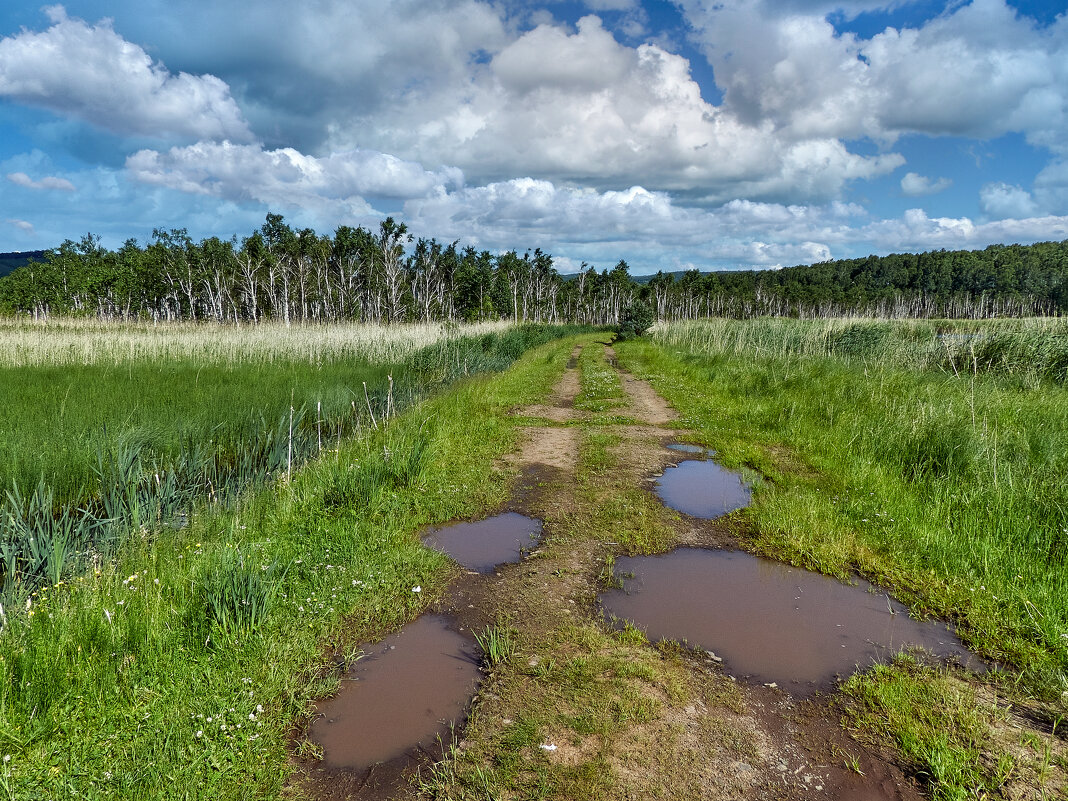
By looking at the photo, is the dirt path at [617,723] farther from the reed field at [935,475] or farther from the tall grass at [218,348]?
the tall grass at [218,348]

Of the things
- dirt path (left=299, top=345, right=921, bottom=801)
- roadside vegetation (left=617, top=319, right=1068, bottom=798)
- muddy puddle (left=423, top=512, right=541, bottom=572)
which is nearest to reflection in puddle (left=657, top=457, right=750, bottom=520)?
roadside vegetation (left=617, top=319, right=1068, bottom=798)

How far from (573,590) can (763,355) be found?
15.0m

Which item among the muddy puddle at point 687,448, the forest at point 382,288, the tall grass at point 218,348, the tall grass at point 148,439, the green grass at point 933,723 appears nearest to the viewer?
the green grass at point 933,723

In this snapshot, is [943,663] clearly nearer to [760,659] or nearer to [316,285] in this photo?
[760,659]

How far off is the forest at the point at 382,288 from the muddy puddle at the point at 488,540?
31.2 m

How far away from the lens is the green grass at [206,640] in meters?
2.26

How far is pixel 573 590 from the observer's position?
391 cm

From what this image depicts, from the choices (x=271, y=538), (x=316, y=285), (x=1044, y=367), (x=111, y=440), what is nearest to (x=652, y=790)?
(x=271, y=538)

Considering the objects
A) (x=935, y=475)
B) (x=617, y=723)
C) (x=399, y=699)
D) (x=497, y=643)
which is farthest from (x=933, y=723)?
(x=935, y=475)

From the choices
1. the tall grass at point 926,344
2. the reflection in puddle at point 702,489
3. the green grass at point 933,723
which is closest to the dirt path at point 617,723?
the green grass at point 933,723

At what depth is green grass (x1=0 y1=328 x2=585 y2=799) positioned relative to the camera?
2264 millimetres

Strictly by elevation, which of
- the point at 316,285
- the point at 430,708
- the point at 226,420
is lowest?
the point at 430,708

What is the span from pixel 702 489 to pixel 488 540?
2737 mm

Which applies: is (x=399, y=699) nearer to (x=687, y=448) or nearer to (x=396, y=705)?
(x=396, y=705)
